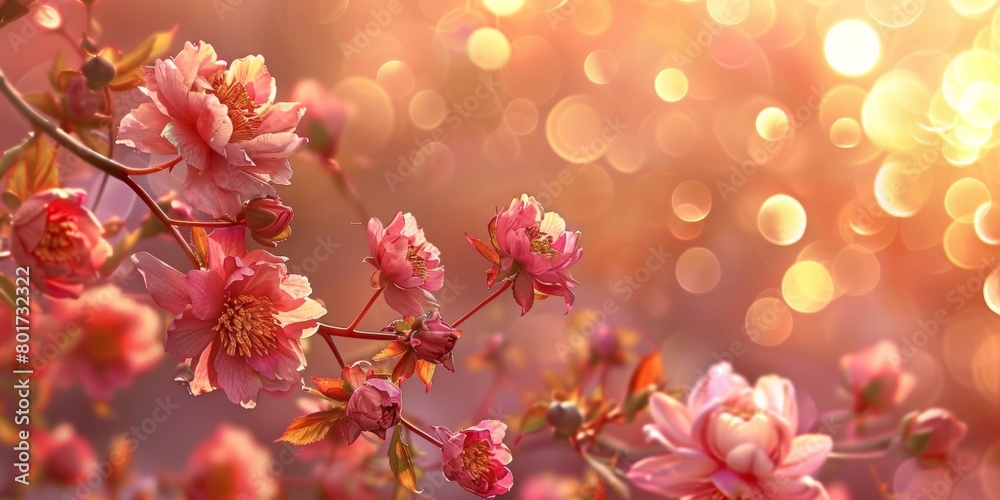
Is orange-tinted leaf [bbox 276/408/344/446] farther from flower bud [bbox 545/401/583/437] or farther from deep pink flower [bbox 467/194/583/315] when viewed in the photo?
flower bud [bbox 545/401/583/437]

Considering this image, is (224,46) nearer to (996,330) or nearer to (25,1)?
(25,1)

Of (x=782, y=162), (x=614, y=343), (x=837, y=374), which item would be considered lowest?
(x=837, y=374)

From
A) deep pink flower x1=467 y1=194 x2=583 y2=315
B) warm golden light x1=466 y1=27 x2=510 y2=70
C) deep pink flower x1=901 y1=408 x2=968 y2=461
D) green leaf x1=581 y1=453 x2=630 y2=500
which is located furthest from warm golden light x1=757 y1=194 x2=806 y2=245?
deep pink flower x1=467 y1=194 x2=583 y2=315

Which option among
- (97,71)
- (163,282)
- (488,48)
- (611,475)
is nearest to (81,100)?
(97,71)

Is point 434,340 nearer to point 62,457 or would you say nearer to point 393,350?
point 393,350

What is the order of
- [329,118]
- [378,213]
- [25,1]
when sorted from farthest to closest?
[378,213] → [329,118] → [25,1]

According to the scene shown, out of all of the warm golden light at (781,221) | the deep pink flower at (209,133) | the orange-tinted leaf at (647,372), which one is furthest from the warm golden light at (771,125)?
the deep pink flower at (209,133)

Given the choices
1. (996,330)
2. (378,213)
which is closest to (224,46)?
(378,213)
